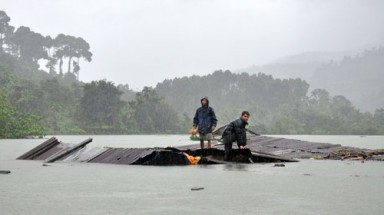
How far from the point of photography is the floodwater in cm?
639

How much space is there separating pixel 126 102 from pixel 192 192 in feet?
241

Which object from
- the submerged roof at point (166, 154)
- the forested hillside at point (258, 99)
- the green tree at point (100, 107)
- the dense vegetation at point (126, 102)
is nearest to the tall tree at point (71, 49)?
the dense vegetation at point (126, 102)

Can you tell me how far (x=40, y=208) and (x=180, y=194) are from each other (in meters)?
2.15

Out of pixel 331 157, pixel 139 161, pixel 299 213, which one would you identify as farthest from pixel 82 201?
pixel 331 157

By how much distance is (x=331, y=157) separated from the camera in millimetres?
16797

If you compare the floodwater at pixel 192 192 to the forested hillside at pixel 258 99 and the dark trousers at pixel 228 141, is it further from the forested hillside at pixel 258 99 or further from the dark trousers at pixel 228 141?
the forested hillside at pixel 258 99

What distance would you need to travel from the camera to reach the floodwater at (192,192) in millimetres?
6395

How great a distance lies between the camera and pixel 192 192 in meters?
7.95

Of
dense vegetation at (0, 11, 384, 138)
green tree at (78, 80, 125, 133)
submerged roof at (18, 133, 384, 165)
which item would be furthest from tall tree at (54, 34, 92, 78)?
submerged roof at (18, 133, 384, 165)

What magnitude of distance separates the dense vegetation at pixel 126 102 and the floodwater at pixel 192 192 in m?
36.5

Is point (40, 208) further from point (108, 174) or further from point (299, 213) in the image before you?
point (108, 174)

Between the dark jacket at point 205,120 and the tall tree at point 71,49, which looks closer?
the dark jacket at point 205,120

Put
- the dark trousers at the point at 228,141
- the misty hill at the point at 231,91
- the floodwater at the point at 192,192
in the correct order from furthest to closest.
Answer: the misty hill at the point at 231,91 → the dark trousers at the point at 228,141 → the floodwater at the point at 192,192

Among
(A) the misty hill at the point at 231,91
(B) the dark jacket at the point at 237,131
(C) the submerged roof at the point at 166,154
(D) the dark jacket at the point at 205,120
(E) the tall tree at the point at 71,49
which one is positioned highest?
(E) the tall tree at the point at 71,49
